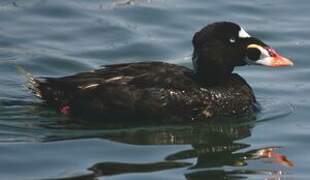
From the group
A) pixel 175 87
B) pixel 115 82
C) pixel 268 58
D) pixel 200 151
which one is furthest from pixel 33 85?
pixel 268 58

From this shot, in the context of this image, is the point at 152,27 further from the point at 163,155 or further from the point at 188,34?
the point at 163,155

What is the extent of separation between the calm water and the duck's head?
55cm

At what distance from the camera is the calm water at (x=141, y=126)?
965cm

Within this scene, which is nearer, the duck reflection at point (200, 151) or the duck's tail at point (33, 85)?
the duck reflection at point (200, 151)

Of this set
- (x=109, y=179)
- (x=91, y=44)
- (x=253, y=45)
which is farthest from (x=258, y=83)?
(x=109, y=179)

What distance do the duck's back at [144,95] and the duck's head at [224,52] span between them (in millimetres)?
139

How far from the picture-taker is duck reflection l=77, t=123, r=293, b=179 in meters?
9.48

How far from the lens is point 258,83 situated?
12695 mm

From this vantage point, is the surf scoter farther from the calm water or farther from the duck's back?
the calm water

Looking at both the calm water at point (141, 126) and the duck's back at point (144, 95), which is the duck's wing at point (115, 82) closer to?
the duck's back at point (144, 95)

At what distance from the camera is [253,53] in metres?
11.2

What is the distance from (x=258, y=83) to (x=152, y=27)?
269cm

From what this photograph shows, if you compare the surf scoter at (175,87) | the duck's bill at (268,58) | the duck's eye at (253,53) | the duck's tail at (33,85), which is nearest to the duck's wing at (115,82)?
the surf scoter at (175,87)

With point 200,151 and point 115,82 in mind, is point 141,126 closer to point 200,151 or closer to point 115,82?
point 115,82
